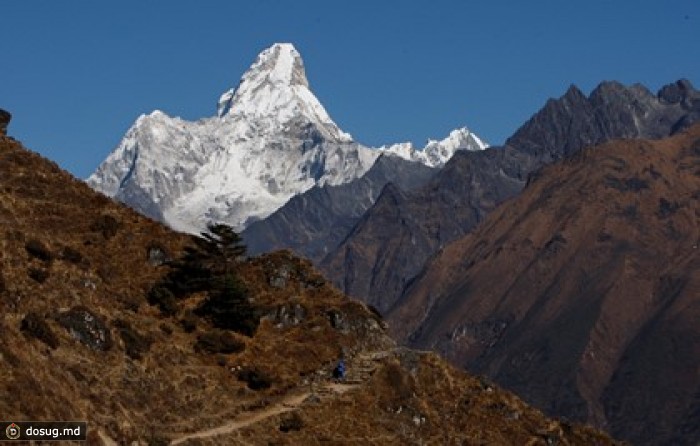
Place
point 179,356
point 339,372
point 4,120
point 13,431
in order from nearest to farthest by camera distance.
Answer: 1. point 13,431
2. point 179,356
3. point 339,372
4. point 4,120

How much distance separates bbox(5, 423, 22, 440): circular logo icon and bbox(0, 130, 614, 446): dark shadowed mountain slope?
1.50 m

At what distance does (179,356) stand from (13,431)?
2750cm

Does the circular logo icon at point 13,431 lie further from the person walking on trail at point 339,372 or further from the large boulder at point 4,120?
the large boulder at point 4,120

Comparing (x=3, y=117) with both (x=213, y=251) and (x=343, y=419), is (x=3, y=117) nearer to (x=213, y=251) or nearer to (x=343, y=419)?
(x=213, y=251)

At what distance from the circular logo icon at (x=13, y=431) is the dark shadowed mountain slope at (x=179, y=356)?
1499 millimetres

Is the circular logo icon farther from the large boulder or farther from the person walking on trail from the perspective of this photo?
the large boulder

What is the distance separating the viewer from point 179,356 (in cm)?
8838

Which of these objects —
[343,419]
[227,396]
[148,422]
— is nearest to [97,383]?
[148,422]

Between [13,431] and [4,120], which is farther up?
[4,120]

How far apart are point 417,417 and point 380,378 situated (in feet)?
14.6

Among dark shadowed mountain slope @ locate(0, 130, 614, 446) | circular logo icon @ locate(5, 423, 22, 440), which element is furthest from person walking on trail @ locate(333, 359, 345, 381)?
circular logo icon @ locate(5, 423, 22, 440)

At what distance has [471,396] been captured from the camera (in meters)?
→ 95.2

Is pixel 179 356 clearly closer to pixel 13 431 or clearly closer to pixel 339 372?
pixel 339 372

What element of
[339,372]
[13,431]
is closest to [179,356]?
[339,372]
